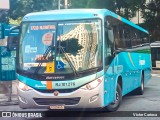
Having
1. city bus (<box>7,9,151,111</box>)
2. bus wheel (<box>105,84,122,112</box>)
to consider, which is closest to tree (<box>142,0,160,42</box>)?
bus wheel (<box>105,84,122,112</box>)

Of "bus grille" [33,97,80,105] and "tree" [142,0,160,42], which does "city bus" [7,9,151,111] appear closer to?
"bus grille" [33,97,80,105]

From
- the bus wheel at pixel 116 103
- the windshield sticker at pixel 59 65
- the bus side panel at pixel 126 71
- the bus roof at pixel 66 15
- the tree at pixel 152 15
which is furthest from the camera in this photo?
the tree at pixel 152 15

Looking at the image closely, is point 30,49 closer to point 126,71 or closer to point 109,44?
point 109,44

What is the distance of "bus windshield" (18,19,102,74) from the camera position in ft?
27.7

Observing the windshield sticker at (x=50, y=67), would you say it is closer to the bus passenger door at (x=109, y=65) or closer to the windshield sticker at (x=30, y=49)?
the windshield sticker at (x=30, y=49)

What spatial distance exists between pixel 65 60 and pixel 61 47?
37 centimetres

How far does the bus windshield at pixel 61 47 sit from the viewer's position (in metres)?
8.44

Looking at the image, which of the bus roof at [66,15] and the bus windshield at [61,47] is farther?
the bus roof at [66,15]

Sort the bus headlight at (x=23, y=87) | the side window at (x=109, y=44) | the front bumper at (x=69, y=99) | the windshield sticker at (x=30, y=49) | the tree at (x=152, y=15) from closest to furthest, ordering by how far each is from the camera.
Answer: the front bumper at (x=69, y=99) → the bus headlight at (x=23, y=87) → the windshield sticker at (x=30, y=49) → the side window at (x=109, y=44) → the tree at (x=152, y=15)

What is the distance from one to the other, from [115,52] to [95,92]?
206 centimetres

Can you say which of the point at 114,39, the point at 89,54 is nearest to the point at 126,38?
the point at 114,39

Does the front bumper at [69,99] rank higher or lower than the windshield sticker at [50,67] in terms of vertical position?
lower

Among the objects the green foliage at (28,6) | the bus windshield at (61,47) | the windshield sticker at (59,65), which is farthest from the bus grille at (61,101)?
the green foliage at (28,6)

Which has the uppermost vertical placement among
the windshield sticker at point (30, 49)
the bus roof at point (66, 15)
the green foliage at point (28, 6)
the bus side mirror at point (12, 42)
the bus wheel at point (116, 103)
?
the green foliage at point (28, 6)
